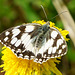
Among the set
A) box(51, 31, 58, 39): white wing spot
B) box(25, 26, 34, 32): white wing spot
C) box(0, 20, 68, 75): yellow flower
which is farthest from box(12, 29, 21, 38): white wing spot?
box(51, 31, 58, 39): white wing spot

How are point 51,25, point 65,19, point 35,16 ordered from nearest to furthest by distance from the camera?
point 51,25
point 65,19
point 35,16

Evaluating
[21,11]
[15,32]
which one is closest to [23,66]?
[15,32]

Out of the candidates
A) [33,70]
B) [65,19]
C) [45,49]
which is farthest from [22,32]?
[65,19]

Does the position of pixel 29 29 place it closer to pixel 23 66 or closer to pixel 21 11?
pixel 23 66

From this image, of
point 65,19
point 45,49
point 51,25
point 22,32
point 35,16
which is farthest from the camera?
point 35,16

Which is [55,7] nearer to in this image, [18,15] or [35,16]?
[35,16]

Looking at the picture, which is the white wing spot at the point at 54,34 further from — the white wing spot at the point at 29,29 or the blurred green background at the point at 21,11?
the blurred green background at the point at 21,11

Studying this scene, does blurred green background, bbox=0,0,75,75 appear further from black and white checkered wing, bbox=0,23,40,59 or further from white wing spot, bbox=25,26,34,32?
black and white checkered wing, bbox=0,23,40,59

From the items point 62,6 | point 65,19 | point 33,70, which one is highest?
point 62,6
